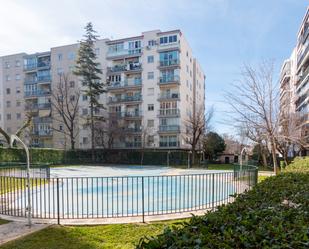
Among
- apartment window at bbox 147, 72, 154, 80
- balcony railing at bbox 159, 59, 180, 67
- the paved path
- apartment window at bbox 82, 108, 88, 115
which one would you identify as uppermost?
balcony railing at bbox 159, 59, 180, 67

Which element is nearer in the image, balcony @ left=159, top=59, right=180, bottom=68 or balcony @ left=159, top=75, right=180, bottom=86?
balcony @ left=159, top=59, right=180, bottom=68

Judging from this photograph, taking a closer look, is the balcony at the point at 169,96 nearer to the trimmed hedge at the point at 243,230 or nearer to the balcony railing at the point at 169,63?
the balcony railing at the point at 169,63

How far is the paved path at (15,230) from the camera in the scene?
5.73 meters

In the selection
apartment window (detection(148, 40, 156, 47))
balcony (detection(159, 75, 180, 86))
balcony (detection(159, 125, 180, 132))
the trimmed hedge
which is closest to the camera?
the trimmed hedge

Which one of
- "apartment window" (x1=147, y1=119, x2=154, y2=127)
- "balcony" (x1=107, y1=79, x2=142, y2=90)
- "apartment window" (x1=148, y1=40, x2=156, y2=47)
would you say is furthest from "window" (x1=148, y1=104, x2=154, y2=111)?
"apartment window" (x1=148, y1=40, x2=156, y2=47)

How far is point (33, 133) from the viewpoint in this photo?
4359 cm

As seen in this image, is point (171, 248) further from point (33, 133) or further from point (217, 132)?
point (33, 133)

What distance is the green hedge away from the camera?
3066 cm

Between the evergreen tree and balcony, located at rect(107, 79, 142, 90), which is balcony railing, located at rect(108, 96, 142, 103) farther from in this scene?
the evergreen tree

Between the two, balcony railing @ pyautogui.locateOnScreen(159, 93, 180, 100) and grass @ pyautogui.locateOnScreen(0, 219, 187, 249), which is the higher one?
balcony railing @ pyautogui.locateOnScreen(159, 93, 180, 100)

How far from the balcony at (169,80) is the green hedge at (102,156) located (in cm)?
1018

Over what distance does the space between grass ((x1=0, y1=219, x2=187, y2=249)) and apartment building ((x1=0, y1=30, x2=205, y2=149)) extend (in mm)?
28074

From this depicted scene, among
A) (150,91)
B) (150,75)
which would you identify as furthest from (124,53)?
(150,91)

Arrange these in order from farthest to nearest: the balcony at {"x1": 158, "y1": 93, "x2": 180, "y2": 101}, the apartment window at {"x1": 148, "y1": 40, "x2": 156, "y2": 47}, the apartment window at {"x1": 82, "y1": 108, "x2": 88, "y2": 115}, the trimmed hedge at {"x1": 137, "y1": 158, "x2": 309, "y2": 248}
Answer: the apartment window at {"x1": 82, "y1": 108, "x2": 88, "y2": 115} < the apartment window at {"x1": 148, "y1": 40, "x2": 156, "y2": 47} < the balcony at {"x1": 158, "y1": 93, "x2": 180, "y2": 101} < the trimmed hedge at {"x1": 137, "y1": 158, "x2": 309, "y2": 248}
